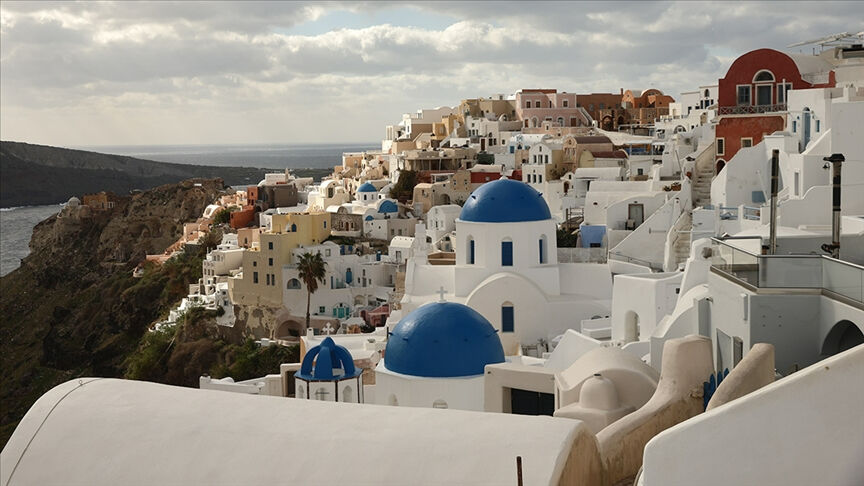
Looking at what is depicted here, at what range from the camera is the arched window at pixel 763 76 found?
29250 millimetres

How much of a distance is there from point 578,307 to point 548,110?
A: 125 feet

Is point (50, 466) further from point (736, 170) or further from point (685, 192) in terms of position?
point (685, 192)

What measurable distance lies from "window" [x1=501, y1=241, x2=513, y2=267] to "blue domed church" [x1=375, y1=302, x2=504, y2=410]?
7.43 metres

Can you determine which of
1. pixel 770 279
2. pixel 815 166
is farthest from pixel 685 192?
pixel 770 279

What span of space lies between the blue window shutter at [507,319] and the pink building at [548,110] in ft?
120

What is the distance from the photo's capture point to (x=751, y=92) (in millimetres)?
29141

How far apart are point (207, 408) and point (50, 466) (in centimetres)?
124

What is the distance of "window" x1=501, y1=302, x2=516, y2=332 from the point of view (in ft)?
79.1

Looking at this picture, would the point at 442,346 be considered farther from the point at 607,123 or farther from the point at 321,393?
the point at 607,123

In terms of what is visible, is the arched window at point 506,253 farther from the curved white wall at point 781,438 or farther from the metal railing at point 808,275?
the curved white wall at point 781,438

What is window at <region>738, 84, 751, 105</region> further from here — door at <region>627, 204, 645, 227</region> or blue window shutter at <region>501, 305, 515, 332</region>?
A: blue window shutter at <region>501, 305, 515, 332</region>

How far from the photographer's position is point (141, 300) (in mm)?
51875

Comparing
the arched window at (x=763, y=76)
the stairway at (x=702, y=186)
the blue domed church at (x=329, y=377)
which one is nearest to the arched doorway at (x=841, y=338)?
the blue domed church at (x=329, y=377)

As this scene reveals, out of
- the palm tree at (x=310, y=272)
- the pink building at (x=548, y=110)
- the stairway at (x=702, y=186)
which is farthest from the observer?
the pink building at (x=548, y=110)
